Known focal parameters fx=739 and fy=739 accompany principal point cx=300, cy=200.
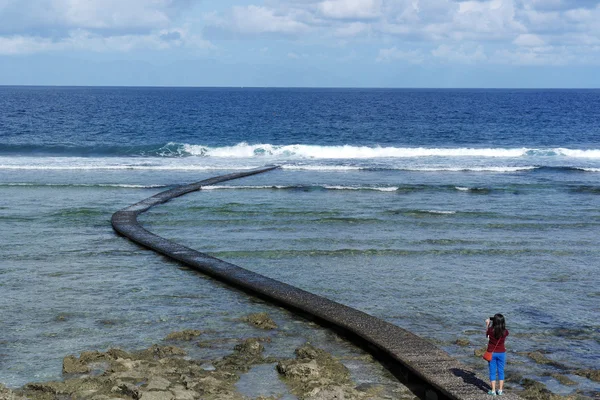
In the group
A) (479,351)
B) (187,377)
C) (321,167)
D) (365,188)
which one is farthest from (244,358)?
(321,167)

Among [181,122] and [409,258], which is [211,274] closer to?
[409,258]

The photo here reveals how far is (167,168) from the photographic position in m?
40.8

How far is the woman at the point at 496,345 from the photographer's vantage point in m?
9.32

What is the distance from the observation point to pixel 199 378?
34.6 feet

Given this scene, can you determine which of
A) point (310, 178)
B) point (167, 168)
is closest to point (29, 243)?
point (310, 178)

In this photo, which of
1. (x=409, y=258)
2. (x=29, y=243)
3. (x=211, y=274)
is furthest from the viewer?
(x=29, y=243)

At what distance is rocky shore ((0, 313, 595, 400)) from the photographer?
9938 mm

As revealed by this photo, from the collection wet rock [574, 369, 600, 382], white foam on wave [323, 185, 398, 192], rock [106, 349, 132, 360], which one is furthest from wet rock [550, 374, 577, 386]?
white foam on wave [323, 185, 398, 192]

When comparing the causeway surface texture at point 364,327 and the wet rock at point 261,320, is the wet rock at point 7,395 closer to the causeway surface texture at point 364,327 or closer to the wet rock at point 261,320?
the wet rock at point 261,320

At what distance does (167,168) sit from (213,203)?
45.6 feet

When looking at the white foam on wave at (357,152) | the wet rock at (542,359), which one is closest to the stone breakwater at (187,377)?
the wet rock at (542,359)

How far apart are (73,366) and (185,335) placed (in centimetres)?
212

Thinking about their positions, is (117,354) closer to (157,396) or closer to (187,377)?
(187,377)

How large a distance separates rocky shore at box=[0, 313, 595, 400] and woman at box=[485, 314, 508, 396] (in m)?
0.77
